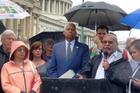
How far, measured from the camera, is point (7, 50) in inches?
340

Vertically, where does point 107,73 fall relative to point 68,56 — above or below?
above

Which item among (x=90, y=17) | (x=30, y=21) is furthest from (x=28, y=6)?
(x=90, y=17)

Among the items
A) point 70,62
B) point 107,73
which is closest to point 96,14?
point 70,62

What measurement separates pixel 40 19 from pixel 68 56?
8690 centimetres

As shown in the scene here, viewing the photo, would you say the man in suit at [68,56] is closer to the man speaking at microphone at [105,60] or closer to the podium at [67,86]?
the man speaking at microphone at [105,60]

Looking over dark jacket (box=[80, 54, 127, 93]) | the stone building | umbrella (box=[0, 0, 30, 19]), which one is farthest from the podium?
the stone building

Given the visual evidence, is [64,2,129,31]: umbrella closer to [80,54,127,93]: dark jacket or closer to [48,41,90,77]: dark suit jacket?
[48,41,90,77]: dark suit jacket

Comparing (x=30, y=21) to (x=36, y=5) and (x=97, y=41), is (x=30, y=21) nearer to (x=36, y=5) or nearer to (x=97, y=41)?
(x=36, y=5)

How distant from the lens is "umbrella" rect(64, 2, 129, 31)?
10023 mm

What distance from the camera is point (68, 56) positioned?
8.76 m

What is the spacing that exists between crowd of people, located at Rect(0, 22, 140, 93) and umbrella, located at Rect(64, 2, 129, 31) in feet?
2.36

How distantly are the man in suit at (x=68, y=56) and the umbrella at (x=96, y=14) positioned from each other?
1390 millimetres

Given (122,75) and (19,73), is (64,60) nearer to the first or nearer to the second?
(19,73)

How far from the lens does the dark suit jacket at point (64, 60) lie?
866cm
